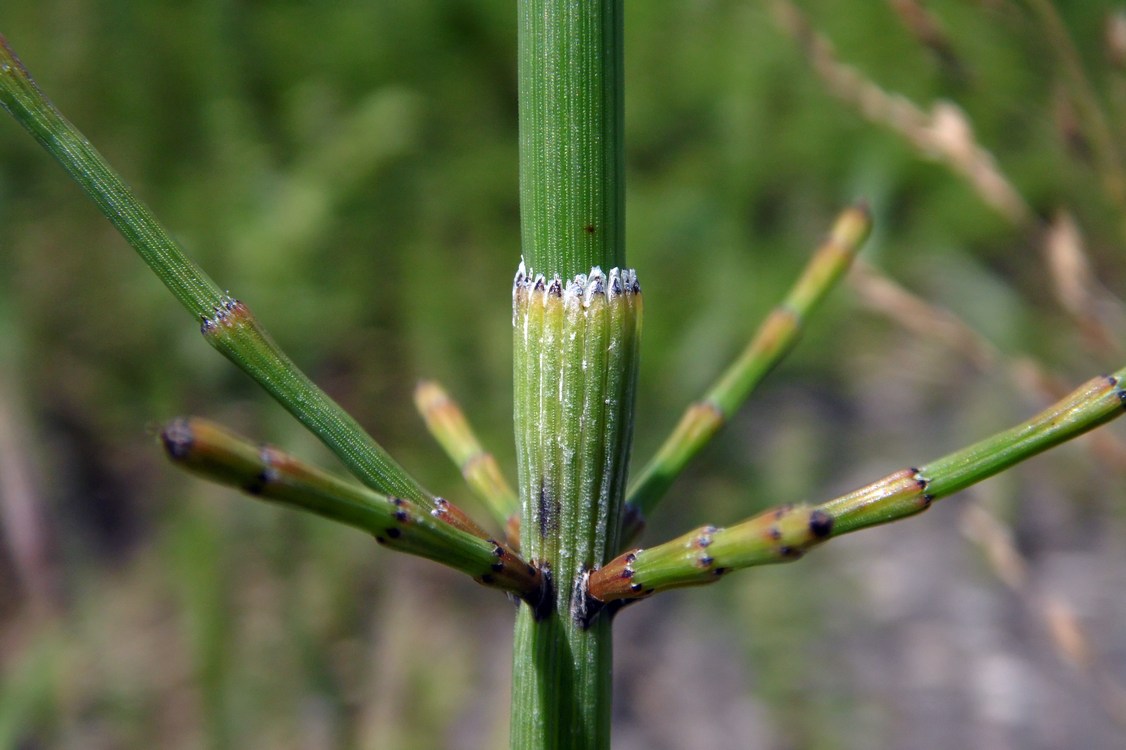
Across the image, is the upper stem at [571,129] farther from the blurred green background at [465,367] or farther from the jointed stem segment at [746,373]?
the blurred green background at [465,367]

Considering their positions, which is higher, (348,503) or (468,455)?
(468,455)

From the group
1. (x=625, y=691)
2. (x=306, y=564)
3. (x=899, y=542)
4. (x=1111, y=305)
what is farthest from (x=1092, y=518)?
(x=306, y=564)

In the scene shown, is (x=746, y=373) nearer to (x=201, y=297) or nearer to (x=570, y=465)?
(x=570, y=465)

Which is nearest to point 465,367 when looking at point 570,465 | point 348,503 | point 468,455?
point 468,455

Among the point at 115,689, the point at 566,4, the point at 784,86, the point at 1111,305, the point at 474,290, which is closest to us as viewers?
the point at 566,4

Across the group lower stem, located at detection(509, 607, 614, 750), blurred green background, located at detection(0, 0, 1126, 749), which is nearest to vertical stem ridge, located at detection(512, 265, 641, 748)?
lower stem, located at detection(509, 607, 614, 750)

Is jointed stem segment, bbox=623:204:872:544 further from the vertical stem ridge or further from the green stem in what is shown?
the green stem

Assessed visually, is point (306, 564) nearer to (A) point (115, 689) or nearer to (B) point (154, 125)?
(A) point (115, 689)
